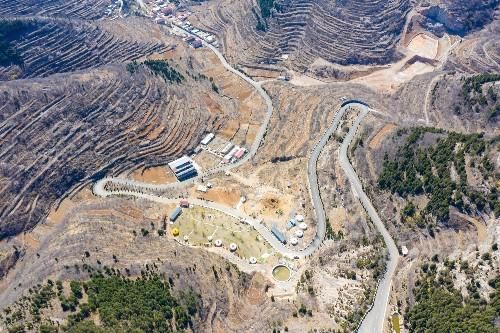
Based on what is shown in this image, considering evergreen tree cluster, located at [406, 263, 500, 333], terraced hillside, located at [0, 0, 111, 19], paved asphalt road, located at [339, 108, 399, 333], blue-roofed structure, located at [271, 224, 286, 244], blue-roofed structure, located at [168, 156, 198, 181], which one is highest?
terraced hillside, located at [0, 0, 111, 19]

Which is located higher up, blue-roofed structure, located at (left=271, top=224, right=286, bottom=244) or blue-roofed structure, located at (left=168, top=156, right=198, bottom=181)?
blue-roofed structure, located at (left=271, top=224, right=286, bottom=244)

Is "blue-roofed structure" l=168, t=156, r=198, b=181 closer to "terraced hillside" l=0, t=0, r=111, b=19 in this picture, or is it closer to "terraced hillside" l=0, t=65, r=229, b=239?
"terraced hillside" l=0, t=65, r=229, b=239

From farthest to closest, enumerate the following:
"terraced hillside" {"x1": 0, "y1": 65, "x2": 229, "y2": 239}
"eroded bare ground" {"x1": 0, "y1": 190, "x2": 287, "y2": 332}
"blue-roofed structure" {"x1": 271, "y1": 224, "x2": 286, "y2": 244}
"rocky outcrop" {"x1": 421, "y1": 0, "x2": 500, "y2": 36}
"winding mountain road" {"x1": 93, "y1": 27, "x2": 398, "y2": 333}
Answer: "rocky outcrop" {"x1": 421, "y1": 0, "x2": 500, "y2": 36}, "terraced hillside" {"x1": 0, "y1": 65, "x2": 229, "y2": 239}, "blue-roofed structure" {"x1": 271, "y1": 224, "x2": 286, "y2": 244}, "eroded bare ground" {"x1": 0, "y1": 190, "x2": 287, "y2": 332}, "winding mountain road" {"x1": 93, "y1": 27, "x2": 398, "y2": 333}

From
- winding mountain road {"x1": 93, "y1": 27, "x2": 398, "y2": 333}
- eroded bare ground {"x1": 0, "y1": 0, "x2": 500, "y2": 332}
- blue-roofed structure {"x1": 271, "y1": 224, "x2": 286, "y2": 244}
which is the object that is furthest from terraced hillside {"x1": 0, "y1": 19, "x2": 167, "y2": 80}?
blue-roofed structure {"x1": 271, "y1": 224, "x2": 286, "y2": 244}

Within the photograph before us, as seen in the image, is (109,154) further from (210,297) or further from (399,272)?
(399,272)

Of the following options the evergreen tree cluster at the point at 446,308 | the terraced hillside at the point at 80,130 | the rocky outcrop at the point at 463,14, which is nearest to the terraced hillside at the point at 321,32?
the rocky outcrop at the point at 463,14

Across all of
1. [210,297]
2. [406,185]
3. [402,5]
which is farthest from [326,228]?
[402,5]
